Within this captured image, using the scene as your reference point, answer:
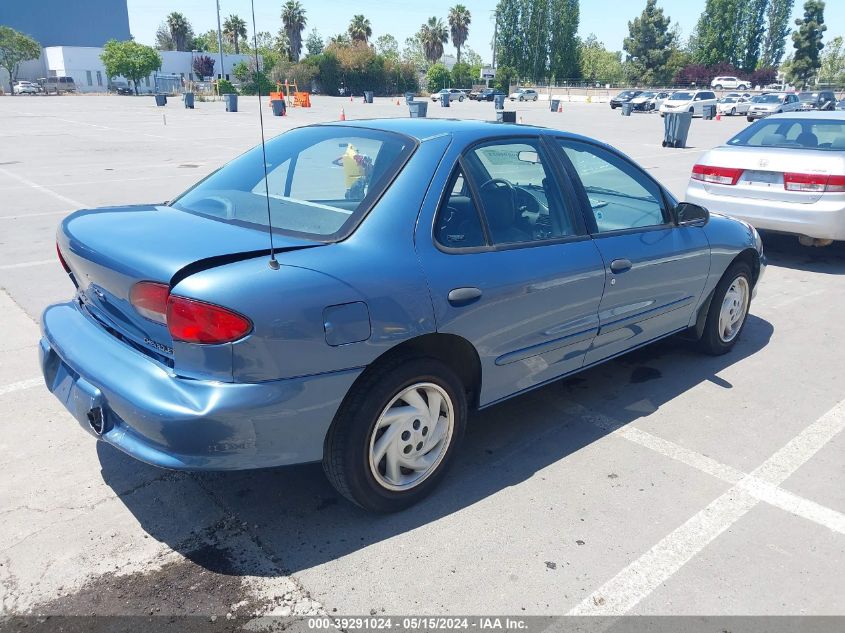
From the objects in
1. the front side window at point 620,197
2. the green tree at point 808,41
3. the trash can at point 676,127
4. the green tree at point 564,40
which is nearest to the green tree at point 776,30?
the green tree at point 808,41

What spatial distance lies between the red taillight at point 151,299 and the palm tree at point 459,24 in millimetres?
118576

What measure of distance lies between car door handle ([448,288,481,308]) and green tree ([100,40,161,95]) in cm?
8622

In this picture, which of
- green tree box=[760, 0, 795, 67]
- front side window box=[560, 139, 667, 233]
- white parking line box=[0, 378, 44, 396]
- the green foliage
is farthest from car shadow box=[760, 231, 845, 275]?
green tree box=[760, 0, 795, 67]

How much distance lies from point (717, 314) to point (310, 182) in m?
2.97

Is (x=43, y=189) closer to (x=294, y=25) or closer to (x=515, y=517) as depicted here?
(x=515, y=517)

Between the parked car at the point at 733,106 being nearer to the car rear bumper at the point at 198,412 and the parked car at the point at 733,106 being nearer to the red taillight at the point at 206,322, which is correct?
the car rear bumper at the point at 198,412

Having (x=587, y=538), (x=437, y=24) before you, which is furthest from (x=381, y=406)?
(x=437, y=24)

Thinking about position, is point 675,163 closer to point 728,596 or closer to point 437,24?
point 728,596

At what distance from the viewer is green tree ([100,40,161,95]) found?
77.4 m

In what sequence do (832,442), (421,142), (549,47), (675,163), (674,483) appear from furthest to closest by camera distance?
(549,47) → (675,163) → (832,442) → (674,483) → (421,142)

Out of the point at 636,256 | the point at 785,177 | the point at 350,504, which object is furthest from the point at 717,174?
the point at 350,504

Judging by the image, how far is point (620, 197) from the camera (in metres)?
4.32

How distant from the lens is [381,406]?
273 cm

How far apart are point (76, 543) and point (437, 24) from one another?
118 metres
